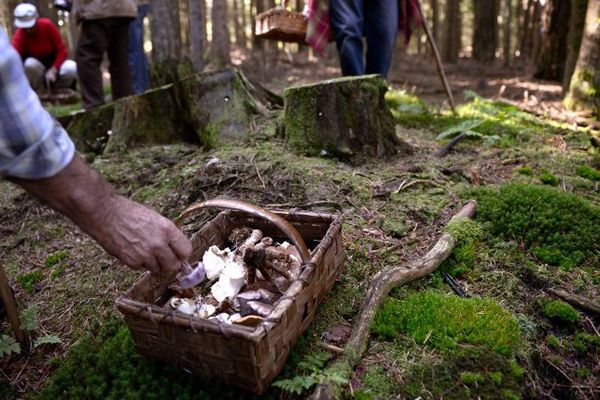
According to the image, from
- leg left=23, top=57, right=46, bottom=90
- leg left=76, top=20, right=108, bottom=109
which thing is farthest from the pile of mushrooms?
leg left=23, top=57, right=46, bottom=90

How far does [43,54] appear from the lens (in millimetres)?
9219

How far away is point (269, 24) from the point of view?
186 inches

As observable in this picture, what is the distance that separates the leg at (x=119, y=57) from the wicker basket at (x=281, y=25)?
239cm

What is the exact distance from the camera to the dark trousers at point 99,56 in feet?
19.7

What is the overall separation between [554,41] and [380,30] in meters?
6.00

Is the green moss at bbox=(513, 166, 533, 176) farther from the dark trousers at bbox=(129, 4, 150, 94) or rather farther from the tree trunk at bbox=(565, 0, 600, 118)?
the dark trousers at bbox=(129, 4, 150, 94)

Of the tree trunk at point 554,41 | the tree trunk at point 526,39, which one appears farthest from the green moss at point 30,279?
the tree trunk at point 526,39

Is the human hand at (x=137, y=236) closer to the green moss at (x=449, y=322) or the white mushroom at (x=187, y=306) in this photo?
the white mushroom at (x=187, y=306)

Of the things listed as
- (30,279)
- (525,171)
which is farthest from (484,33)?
(30,279)

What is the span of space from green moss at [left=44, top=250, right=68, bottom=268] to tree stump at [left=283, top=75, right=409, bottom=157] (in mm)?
2003

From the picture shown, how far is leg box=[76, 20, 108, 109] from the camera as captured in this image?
19.6 feet

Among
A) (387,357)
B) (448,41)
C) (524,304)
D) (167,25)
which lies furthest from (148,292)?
(448,41)

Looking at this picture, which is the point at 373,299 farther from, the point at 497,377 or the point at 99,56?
the point at 99,56

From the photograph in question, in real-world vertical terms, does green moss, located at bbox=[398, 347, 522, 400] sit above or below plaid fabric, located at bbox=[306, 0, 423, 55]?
below
